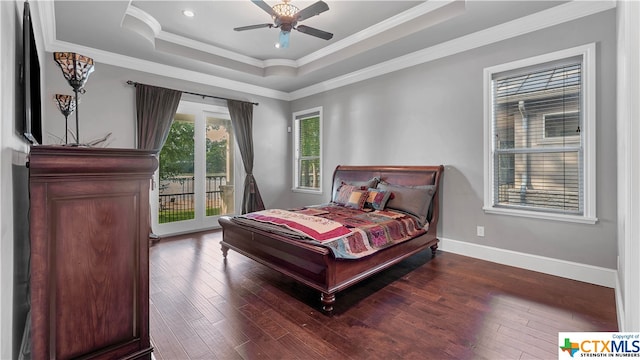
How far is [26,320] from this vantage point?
1.79 m

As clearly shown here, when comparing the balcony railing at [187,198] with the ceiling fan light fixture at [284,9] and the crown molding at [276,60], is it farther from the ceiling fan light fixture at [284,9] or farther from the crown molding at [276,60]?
the ceiling fan light fixture at [284,9]

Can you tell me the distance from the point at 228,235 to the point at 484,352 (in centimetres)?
279

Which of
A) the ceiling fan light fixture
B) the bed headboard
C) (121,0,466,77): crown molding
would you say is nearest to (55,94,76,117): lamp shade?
(121,0,466,77): crown molding

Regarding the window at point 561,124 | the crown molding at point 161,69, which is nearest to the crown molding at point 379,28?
the crown molding at point 161,69

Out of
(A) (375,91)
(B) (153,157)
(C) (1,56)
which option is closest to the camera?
(C) (1,56)

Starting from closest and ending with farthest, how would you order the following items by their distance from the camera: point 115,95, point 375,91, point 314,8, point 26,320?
point 26,320 < point 314,8 < point 115,95 < point 375,91

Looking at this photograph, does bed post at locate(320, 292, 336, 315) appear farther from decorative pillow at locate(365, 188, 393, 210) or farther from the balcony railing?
the balcony railing

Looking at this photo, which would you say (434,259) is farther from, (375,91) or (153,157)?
(153,157)

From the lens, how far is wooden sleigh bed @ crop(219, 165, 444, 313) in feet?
7.75

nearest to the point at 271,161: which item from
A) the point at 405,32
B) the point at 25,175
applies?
the point at 405,32

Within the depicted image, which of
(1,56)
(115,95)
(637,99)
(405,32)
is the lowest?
(637,99)

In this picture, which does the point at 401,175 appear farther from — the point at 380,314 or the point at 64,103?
the point at 64,103

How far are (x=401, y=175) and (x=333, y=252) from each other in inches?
89.7

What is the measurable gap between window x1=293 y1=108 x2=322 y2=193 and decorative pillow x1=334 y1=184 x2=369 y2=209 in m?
1.52
